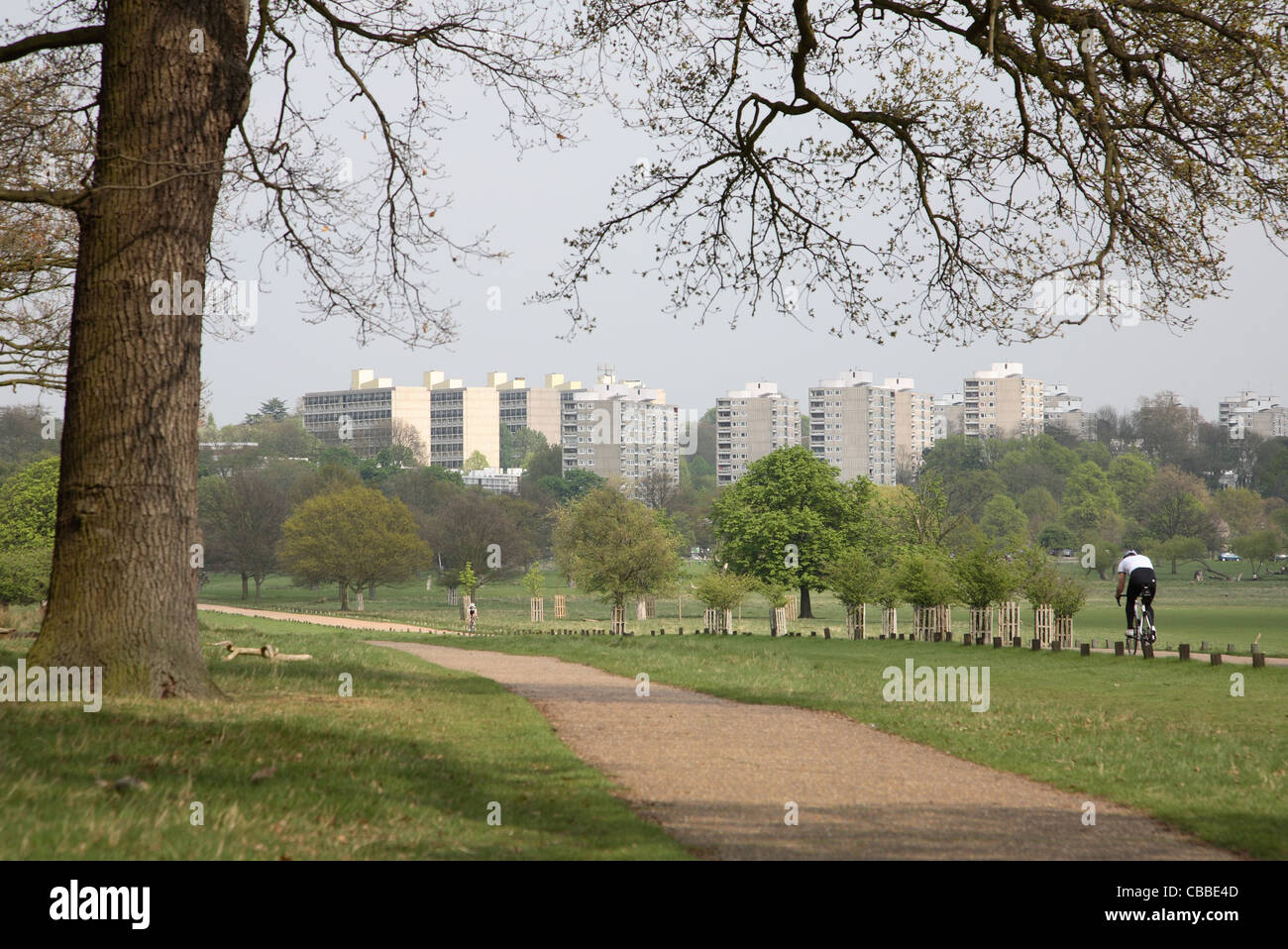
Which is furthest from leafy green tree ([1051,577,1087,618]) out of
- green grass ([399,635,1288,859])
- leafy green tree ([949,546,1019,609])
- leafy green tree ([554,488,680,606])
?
leafy green tree ([554,488,680,606])

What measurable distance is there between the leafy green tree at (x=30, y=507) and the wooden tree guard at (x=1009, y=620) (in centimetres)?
4070

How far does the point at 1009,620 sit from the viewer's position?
35.8 metres

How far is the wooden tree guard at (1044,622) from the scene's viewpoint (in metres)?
33.8

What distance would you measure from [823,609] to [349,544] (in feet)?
111

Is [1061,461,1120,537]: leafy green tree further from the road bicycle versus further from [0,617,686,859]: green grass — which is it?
[0,617,686,859]: green grass

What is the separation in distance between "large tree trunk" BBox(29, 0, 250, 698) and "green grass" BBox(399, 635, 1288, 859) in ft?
24.4

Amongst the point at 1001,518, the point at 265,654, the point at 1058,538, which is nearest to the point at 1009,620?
the point at 265,654

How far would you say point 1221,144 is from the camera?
1278 cm

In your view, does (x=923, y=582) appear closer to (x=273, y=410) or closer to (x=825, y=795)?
(x=825, y=795)

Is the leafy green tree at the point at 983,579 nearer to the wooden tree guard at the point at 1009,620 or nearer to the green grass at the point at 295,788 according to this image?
the wooden tree guard at the point at 1009,620

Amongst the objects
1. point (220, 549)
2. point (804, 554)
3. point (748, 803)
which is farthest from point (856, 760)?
point (220, 549)

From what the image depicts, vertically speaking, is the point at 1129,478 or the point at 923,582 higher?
the point at 1129,478
